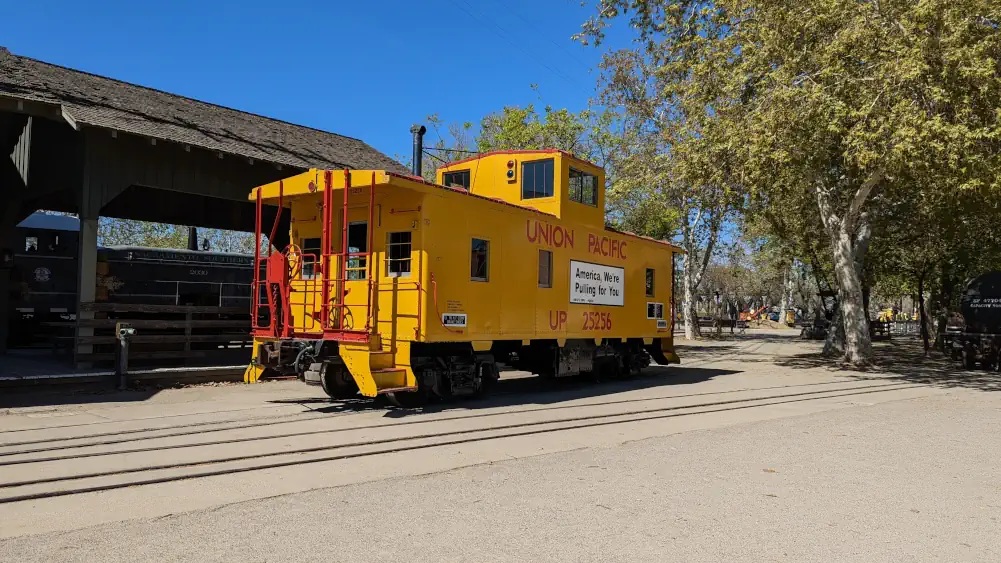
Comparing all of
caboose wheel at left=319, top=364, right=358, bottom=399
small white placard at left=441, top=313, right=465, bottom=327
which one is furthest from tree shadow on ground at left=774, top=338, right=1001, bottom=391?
caboose wheel at left=319, top=364, right=358, bottom=399

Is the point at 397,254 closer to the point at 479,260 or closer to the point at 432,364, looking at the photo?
the point at 479,260

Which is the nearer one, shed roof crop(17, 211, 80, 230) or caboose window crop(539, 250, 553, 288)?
caboose window crop(539, 250, 553, 288)

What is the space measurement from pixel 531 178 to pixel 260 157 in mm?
5634

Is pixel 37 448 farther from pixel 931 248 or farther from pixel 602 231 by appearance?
pixel 931 248

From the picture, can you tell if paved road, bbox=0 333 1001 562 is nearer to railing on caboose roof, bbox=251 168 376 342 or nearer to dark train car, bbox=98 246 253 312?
railing on caboose roof, bbox=251 168 376 342

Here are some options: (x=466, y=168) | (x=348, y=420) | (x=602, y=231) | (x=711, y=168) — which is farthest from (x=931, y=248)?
(x=348, y=420)

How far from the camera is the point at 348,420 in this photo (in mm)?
9727

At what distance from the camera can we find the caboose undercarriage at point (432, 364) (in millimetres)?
10312

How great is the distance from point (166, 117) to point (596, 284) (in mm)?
9409

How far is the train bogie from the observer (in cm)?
1027

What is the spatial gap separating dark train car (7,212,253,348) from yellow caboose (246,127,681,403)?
28.7 ft

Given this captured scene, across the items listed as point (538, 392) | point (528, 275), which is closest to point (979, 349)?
point (538, 392)

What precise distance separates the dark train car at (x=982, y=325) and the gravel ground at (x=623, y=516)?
16.2 meters

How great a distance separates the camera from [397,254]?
35.2 feet
